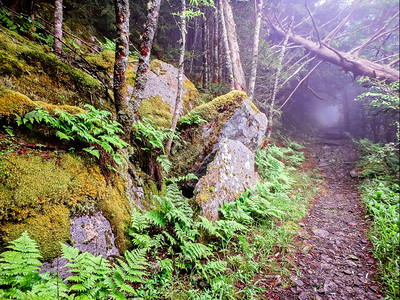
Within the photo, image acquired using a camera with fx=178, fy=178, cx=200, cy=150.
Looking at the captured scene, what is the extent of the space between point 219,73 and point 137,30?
14.2 feet

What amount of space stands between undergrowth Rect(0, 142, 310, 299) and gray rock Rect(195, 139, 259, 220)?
22 centimetres

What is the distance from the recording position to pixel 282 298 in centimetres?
254

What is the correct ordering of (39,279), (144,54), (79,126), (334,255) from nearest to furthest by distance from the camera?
(39,279) → (79,126) → (334,255) → (144,54)

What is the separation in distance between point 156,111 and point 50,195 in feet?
12.6

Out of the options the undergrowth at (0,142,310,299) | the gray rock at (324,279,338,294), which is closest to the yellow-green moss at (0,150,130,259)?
the undergrowth at (0,142,310,299)

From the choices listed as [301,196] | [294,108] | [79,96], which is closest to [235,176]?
[301,196]

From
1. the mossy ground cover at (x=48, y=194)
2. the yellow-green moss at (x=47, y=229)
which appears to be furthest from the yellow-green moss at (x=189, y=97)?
the yellow-green moss at (x=47, y=229)

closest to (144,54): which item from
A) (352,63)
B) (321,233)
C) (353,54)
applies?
(321,233)

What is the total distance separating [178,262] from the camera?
2.81 metres

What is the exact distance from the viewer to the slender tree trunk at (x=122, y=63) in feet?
11.2

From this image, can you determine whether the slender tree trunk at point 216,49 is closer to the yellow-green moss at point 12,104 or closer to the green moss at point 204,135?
the green moss at point 204,135

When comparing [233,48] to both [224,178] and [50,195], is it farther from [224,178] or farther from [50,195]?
[50,195]

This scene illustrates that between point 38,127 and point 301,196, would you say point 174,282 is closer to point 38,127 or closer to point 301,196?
point 38,127

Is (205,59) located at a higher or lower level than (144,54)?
higher
